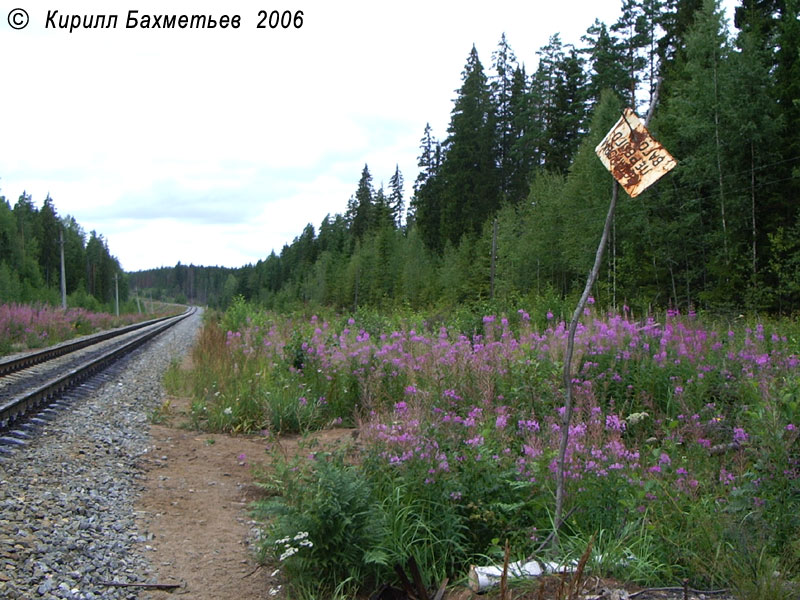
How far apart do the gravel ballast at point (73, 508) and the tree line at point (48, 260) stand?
120ft

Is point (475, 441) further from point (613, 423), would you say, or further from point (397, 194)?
point (397, 194)

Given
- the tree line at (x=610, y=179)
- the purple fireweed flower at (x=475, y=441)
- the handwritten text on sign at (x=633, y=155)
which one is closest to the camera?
the handwritten text on sign at (x=633, y=155)

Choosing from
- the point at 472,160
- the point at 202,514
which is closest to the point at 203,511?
the point at 202,514

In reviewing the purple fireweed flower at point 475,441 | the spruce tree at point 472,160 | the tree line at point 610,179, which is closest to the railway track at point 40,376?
the purple fireweed flower at point 475,441

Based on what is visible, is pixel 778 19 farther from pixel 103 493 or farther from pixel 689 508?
pixel 103 493

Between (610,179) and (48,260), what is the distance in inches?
3211

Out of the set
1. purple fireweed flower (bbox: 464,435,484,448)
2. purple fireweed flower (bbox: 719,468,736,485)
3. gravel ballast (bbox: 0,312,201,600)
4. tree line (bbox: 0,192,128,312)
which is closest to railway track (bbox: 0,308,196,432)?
gravel ballast (bbox: 0,312,201,600)

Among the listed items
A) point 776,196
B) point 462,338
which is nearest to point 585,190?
point 776,196

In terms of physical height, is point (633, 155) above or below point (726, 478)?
above

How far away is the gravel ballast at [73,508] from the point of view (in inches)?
135

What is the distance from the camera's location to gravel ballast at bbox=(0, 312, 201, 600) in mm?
3432

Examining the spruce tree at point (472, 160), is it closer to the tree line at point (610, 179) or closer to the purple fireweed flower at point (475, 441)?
the tree line at point (610, 179)

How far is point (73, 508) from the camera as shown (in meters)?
4.48

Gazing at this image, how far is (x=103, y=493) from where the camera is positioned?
4953mm
